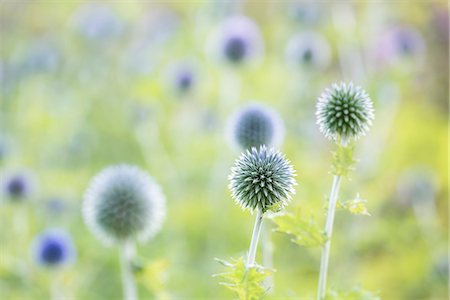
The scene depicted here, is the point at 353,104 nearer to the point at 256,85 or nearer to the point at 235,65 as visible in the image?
the point at 235,65

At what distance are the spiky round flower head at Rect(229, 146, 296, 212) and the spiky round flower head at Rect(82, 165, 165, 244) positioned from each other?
3.30 feet

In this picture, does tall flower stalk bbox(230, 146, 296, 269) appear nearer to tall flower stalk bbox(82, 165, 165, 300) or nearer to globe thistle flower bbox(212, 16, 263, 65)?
tall flower stalk bbox(82, 165, 165, 300)

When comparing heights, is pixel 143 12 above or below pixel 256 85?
above

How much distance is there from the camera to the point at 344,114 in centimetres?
176

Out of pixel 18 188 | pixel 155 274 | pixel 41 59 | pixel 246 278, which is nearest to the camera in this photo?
pixel 246 278

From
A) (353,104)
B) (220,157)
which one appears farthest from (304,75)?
(353,104)

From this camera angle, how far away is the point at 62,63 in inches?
283

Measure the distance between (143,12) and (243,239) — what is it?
20.5ft

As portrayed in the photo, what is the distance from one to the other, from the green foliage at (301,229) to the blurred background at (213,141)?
4.39ft

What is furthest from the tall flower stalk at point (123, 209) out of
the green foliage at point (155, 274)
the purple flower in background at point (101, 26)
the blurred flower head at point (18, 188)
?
the purple flower in background at point (101, 26)

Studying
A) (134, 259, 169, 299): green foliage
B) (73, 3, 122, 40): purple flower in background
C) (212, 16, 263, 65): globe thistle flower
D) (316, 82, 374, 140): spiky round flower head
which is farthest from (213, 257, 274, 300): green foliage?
(73, 3, 122, 40): purple flower in background

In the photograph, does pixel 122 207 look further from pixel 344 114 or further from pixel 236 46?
pixel 236 46

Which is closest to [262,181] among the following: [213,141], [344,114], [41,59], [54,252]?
[344,114]

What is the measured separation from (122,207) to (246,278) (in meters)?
1.22
